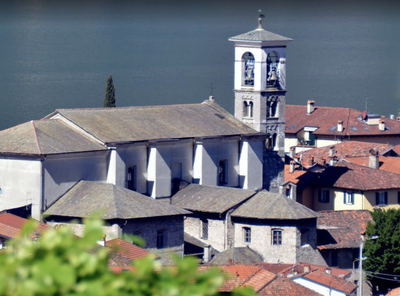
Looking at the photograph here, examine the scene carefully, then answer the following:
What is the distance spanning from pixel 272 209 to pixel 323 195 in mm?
11727

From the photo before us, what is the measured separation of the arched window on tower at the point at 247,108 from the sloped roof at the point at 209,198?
237 inches

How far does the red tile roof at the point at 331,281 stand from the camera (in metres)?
28.5

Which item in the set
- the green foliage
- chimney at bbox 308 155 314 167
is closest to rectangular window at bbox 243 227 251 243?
chimney at bbox 308 155 314 167

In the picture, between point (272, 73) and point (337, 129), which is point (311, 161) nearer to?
point (272, 73)

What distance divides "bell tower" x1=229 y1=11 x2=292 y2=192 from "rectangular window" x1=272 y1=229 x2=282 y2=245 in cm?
857

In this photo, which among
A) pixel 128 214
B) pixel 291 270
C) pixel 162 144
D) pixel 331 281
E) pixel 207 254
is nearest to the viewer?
pixel 331 281

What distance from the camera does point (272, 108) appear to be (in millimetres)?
46719

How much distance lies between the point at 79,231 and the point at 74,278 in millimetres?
29379

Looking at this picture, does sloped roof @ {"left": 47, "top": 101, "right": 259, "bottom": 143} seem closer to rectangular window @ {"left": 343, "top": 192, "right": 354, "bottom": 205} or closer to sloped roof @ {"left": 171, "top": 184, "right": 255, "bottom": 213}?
sloped roof @ {"left": 171, "top": 184, "right": 255, "bottom": 213}

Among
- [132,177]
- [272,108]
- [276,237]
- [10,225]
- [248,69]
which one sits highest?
[248,69]

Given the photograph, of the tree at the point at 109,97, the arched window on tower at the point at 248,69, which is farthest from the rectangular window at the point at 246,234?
the tree at the point at 109,97

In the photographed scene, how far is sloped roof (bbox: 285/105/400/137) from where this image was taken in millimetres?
69750

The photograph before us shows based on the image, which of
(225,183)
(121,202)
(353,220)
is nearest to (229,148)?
(225,183)

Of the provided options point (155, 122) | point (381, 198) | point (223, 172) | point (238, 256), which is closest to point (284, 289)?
point (238, 256)
